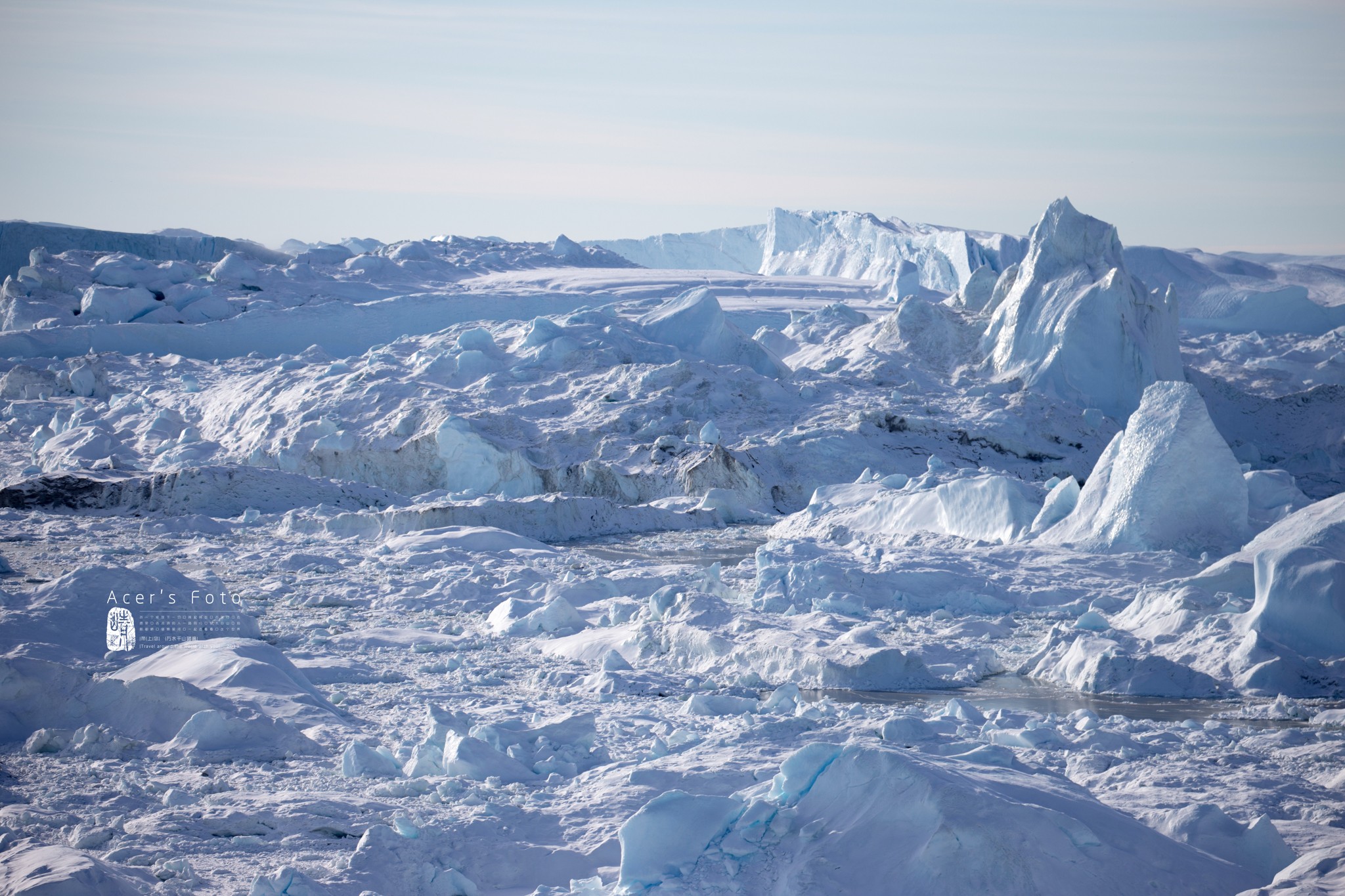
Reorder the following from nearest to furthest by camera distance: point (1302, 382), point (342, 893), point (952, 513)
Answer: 1. point (342, 893)
2. point (952, 513)
3. point (1302, 382)

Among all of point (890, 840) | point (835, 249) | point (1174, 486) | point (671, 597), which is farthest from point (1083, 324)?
point (835, 249)

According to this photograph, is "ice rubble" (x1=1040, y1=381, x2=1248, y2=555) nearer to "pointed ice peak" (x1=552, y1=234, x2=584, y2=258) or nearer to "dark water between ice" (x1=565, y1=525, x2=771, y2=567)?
"dark water between ice" (x1=565, y1=525, x2=771, y2=567)

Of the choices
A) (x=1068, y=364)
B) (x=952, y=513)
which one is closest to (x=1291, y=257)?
(x=1068, y=364)

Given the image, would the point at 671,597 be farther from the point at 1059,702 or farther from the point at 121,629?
the point at 121,629

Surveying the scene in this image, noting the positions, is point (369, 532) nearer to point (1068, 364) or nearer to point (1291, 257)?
point (1068, 364)

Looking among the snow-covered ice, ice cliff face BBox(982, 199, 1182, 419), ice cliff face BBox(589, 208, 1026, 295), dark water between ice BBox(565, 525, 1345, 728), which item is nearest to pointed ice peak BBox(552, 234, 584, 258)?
ice cliff face BBox(589, 208, 1026, 295)

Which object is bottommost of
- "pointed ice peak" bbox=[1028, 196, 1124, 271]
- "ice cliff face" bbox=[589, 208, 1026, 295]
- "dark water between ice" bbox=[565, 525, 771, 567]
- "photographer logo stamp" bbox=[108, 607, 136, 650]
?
"dark water between ice" bbox=[565, 525, 771, 567]
